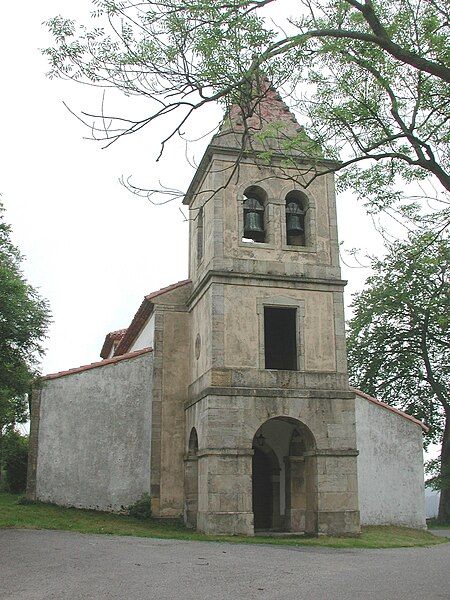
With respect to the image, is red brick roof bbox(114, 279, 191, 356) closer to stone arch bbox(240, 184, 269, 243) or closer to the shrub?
stone arch bbox(240, 184, 269, 243)

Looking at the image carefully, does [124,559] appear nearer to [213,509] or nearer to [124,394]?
[213,509]

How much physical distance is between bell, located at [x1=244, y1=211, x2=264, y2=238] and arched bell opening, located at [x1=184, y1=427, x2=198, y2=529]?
540 cm

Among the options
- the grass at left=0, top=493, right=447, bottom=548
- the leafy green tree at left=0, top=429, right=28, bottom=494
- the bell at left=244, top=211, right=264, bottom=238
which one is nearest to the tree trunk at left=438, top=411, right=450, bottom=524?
the grass at left=0, top=493, right=447, bottom=548

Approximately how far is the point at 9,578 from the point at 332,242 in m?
12.3

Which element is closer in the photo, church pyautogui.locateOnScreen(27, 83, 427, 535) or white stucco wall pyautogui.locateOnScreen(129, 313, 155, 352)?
church pyautogui.locateOnScreen(27, 83, 427, 535)

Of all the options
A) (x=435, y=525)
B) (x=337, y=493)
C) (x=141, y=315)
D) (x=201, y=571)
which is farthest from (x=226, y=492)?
(x=435, y=525)

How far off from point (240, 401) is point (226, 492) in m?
2.12

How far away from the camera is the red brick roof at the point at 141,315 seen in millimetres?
19569

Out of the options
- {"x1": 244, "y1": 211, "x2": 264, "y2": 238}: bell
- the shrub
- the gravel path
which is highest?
{"x1": 244, "y1": 211, "x2": 264, "y2": 238}: bell

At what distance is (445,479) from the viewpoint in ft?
89.5

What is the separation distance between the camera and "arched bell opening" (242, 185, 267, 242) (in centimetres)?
1833

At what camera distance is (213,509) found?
51.1 feet

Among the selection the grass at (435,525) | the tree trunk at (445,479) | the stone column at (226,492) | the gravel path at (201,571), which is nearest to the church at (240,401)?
the stone column at (226,492)

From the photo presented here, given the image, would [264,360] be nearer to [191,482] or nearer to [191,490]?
[191,482]
